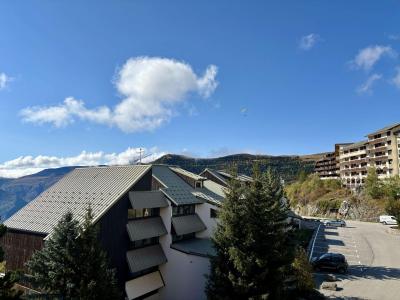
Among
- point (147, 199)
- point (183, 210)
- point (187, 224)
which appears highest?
point (147, 199)

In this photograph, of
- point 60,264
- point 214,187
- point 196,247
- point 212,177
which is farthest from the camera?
point 212,177

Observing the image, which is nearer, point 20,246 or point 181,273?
point 20,246

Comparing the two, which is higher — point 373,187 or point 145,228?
point 373,187

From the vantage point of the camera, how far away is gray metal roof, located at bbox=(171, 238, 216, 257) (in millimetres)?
28531

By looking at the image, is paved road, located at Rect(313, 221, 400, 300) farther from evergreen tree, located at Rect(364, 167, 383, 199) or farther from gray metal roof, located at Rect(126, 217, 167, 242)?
evergreen tree, located at Rect(364, 167, 383, 199)

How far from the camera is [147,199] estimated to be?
2881 cm

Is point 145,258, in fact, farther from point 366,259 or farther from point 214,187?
point 366,259

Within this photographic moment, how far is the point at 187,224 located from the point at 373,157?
290 feet

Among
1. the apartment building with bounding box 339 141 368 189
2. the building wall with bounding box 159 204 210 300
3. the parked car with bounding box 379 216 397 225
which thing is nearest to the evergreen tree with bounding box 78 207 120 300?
the building wall with bounding box 159 204 210 300

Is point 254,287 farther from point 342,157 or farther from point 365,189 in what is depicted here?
point 342,157

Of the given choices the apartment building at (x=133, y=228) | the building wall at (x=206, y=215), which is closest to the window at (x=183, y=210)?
the apartment building at (x=133, y=228)

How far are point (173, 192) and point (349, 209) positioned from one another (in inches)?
2824

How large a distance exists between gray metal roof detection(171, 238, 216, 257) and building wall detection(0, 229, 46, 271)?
1125 cm

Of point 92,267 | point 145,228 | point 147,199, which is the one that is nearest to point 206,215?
point 147,199
